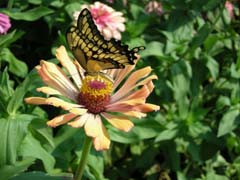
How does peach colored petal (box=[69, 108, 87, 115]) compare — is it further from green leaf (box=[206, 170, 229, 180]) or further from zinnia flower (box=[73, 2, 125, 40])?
green leaf (box=[206, 170, 229, 180])

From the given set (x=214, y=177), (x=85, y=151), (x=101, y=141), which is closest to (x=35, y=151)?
(x=85, y=151)

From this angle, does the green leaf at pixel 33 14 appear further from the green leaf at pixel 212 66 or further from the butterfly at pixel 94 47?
the green leaf at pixel 212 66

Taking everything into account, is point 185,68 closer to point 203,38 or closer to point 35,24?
point 203,38

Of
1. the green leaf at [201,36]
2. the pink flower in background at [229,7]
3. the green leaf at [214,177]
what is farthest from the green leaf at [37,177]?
the pink flower in background at [229,7]

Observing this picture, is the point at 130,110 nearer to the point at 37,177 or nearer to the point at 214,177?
the point at 37,177

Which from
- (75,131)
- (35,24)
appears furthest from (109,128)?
(35,24)

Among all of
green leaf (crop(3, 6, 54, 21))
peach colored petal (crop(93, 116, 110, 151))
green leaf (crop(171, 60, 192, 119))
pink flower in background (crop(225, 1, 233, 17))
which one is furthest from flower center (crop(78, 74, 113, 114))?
pink flower in background (crop(225, 1, 233, 17))

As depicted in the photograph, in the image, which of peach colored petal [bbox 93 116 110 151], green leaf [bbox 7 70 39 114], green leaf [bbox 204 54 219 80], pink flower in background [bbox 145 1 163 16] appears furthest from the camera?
pink flower in background [bbox 145 1 163 16]
